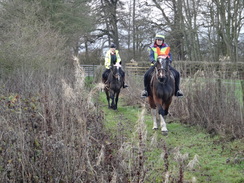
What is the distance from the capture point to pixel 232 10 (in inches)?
829

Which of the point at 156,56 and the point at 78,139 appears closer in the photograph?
the point at 78,139

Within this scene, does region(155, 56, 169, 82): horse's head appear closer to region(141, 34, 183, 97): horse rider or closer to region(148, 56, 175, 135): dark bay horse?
region(148, 56, 175, 135): dark bay horse

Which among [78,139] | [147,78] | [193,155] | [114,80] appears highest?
[147,78]

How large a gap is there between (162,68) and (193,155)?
7.49ft

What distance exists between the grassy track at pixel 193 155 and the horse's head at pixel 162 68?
1.43 metres

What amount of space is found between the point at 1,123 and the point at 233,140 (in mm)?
4703

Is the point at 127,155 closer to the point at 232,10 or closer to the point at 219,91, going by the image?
the point at 219,91

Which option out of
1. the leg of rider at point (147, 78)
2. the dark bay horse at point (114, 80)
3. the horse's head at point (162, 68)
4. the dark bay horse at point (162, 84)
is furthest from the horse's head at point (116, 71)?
the horse's head at point (162, 68)

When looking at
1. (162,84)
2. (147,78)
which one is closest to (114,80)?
(147,78)

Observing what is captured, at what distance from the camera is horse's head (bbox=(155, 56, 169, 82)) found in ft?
23.4

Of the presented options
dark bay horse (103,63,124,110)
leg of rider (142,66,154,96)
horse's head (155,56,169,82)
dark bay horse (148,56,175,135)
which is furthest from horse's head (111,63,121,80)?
horse's head (155,56,169,82)

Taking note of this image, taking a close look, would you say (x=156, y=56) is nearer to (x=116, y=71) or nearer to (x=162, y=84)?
(x=162, y=84)

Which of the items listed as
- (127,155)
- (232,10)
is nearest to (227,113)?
(127,155)

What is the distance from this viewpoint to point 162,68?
7.16 m
